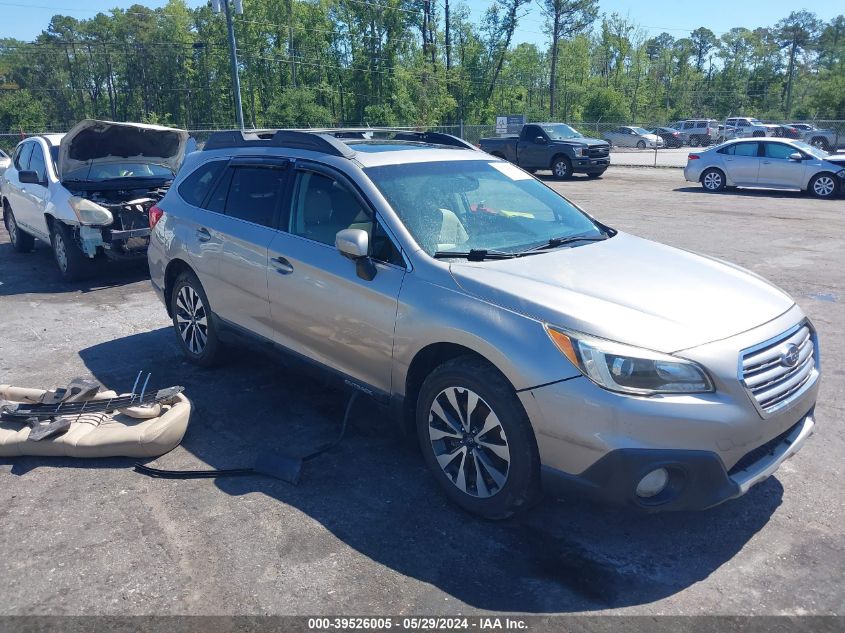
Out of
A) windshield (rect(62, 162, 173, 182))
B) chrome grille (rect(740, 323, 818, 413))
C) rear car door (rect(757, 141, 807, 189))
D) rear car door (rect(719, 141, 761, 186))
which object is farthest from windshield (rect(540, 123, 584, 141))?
chrome grille (rect(740, 323, 818, 413))

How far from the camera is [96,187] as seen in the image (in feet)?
29.8

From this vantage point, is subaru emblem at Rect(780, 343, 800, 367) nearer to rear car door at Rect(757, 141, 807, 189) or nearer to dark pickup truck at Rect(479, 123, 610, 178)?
rear car door at Rect(757, 141, 807, 189)

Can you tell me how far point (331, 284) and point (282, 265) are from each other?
0.54 m

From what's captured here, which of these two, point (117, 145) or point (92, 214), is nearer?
point (92, 214)

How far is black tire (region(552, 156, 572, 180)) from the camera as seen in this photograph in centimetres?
2366

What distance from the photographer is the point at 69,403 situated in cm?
455

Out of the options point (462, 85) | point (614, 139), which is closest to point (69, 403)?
point (614, 139)

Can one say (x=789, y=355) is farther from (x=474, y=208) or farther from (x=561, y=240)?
(x=474, y=208)

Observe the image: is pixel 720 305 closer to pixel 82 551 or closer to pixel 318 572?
pixel 318 572

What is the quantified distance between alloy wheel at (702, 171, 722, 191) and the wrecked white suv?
15.4 meters

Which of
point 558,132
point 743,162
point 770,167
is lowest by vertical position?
point 770,167

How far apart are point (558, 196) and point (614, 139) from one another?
4929 centimetres

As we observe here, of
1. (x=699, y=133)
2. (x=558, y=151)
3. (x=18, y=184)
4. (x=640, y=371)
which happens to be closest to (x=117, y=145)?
(x=18, y=184)

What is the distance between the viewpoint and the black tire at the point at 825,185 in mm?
17469
